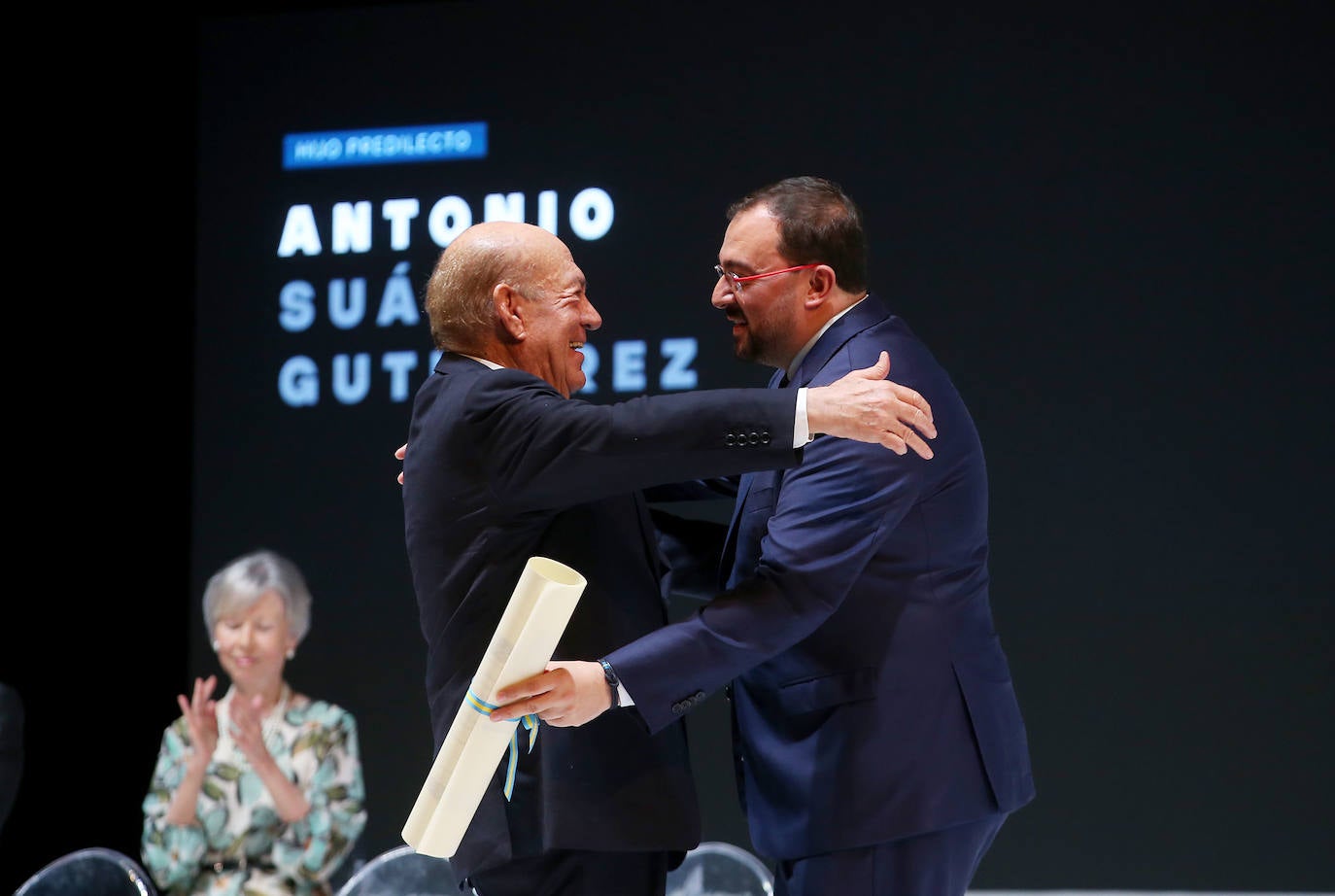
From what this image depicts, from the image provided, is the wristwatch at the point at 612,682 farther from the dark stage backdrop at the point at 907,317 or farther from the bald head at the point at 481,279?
the dark stage backdrop at the point at 907,317

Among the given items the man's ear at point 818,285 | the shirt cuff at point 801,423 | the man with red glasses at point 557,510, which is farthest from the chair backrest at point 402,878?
the shirt cuff at point 801,423

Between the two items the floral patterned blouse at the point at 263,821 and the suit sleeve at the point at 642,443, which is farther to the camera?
the floral patterned blouse at the point at 263,821

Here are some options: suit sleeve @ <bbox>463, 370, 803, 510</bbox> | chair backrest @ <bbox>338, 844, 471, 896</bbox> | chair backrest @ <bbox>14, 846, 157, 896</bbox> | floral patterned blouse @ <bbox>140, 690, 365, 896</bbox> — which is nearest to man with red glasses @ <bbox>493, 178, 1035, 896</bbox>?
suit sleeve @ <bbox>463, 370, 803, 510</bbox>

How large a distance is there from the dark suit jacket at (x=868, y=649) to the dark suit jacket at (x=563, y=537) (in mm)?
139

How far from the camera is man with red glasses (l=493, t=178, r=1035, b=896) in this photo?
2037 millimetres

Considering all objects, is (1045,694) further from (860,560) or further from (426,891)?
(860,560)

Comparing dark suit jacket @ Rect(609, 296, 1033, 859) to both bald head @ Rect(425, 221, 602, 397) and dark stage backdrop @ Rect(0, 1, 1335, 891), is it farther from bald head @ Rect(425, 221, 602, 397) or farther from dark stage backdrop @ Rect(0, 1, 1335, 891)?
dark stage backdrop @ Rect(0, 1, 1335, 891)

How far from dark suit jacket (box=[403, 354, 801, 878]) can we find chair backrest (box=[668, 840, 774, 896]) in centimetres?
117

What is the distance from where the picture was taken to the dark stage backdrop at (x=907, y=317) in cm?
423

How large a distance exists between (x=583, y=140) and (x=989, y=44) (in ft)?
4.26

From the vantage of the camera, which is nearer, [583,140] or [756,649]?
[756,649]

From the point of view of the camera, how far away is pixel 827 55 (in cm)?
451

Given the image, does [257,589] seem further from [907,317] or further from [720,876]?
[907,317]

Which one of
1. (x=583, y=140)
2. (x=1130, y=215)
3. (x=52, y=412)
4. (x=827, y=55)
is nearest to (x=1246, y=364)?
(x=1130, y=215)
